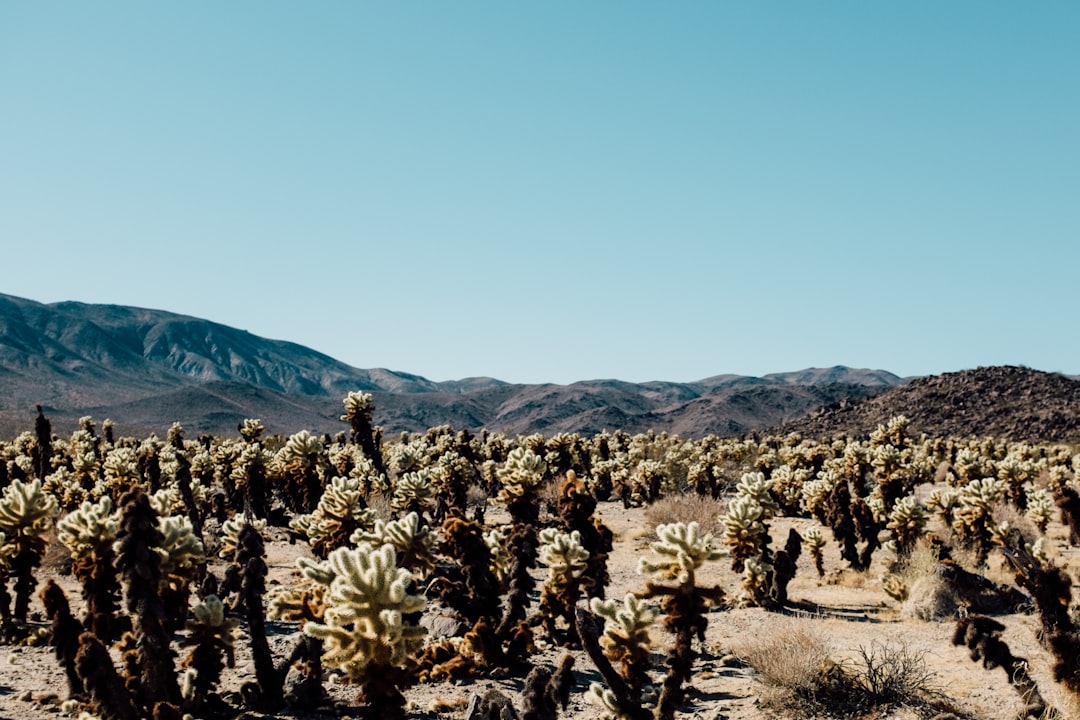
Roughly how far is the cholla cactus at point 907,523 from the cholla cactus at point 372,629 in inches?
577

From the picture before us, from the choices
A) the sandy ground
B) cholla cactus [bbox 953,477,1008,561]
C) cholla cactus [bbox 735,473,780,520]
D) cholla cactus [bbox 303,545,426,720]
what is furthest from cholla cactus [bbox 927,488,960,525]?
cholla cactus [bbox 303,545,426,720]

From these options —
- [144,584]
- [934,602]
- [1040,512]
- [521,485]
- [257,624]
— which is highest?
[1040,512]

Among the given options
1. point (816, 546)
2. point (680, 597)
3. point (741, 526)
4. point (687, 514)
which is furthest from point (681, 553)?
point (687, 514)

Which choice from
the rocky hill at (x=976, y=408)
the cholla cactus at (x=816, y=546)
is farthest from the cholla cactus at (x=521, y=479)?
the rocky hill at (x=976, y=408)

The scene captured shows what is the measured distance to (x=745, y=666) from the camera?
11.2 m

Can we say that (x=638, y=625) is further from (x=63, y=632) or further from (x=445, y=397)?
(x=445, y=397)

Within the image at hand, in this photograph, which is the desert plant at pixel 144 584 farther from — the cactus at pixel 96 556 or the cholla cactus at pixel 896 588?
the cholla cactus at pixel 896 588

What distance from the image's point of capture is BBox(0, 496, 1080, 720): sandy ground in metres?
9.27

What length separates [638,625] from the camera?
815 cm

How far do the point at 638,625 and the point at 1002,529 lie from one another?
11.8 metres

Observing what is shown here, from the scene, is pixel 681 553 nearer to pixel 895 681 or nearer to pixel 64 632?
pixel 895 681

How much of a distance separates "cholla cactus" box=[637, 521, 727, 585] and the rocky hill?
2011 inches

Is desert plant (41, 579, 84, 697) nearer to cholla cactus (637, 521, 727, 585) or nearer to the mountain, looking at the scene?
cholla cactus (637, 521, 727, 585)

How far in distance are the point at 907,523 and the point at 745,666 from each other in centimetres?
854
